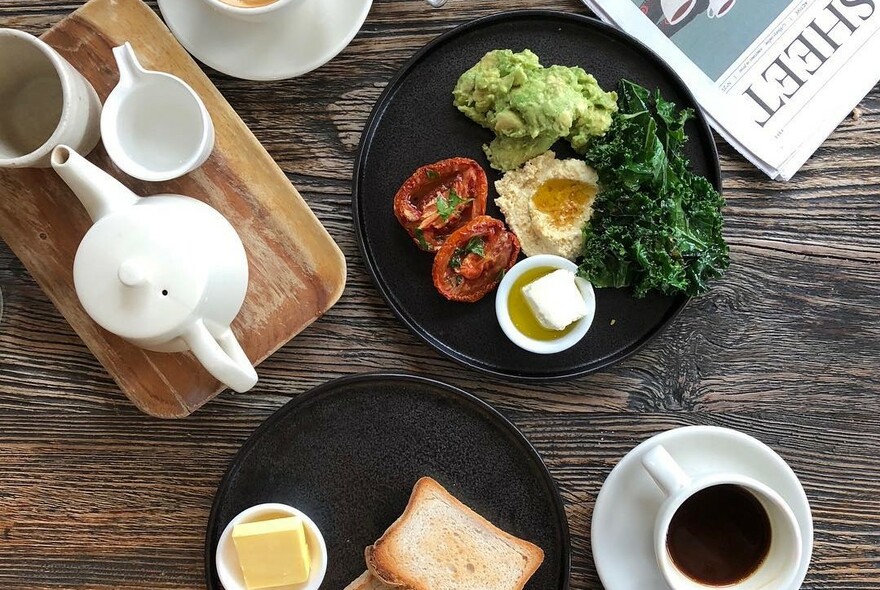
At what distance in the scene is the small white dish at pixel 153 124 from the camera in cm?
144

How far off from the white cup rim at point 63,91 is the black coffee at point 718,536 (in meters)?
1.36

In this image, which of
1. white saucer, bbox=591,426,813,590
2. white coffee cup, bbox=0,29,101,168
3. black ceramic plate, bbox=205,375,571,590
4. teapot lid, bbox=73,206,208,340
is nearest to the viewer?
teapot lid, bbox=73,206,208,340

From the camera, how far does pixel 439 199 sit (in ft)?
5.17

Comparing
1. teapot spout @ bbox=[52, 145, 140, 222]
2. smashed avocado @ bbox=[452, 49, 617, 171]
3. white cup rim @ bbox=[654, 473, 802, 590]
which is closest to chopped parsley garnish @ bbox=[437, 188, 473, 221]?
smashed avocado @ bbox=[452, 49, 617, 171]

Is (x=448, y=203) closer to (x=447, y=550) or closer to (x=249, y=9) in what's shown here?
(x=249, y=9)

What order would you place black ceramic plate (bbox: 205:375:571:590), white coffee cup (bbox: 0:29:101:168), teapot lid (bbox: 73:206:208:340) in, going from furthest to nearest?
1. black ceramic plate (bbox: 205:375:571:590)
2. white coffee cup (bbox: 0:29:101:168)
3. teapot lid (bbox: 73:206:208:340)

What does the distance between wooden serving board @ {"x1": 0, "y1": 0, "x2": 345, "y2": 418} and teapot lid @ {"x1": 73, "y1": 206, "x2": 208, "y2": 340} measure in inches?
10.3

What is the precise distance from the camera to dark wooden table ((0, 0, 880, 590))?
1.64 meters

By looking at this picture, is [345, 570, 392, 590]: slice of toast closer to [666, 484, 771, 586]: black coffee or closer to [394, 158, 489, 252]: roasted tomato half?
[666, 484, 771, 586]: black coffee

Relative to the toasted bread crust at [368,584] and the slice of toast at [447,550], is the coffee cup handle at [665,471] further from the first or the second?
the toasted bread crust at [368,584]

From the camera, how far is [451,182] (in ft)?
5.24

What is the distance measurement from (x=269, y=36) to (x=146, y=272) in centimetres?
60

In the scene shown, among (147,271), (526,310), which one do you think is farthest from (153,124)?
(526,310)

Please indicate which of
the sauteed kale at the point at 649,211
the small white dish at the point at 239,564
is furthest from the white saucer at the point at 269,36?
the small white dish at the point at 239,564
